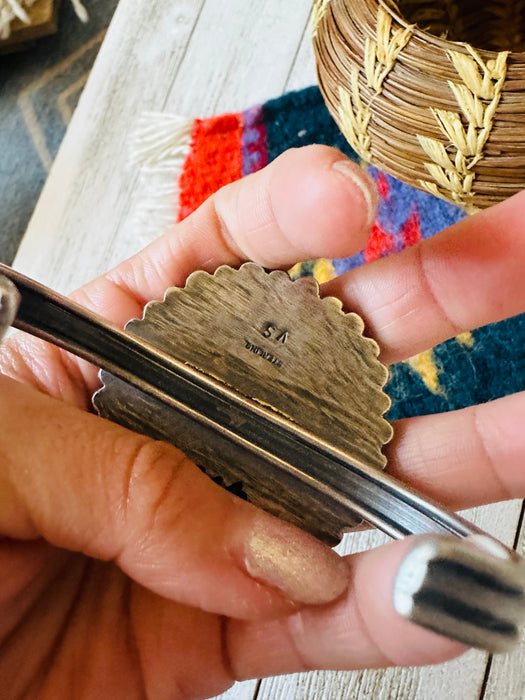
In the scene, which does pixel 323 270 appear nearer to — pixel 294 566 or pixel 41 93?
pixel 294 566

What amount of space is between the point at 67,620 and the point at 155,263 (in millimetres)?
231

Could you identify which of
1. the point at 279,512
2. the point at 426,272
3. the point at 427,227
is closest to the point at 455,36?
the point at 427,227

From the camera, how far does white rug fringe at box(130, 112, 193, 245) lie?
624 mm

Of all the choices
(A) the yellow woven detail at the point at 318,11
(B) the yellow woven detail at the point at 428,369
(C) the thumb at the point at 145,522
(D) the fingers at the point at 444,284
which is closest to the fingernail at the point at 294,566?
(C) the thumb at the point at 145,522

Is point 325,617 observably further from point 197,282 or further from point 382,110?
point 382,110

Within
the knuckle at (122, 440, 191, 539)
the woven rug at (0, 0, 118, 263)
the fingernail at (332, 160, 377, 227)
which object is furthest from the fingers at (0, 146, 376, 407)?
the woven rug at (0, 0, 118, 263)

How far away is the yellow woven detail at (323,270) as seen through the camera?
579 mm

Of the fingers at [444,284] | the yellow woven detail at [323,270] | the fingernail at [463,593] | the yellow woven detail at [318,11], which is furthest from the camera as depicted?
the yellow woven detail at [323,270]

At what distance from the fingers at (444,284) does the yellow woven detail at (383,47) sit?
0.43 feet

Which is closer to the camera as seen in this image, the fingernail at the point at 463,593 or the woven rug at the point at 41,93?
the fingernail at the point at 463,593

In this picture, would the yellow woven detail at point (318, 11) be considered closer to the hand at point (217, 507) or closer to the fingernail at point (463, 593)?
the hand at point (217, 507)

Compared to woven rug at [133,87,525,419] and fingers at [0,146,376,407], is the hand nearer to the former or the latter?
fingers at [0,146,376,407]

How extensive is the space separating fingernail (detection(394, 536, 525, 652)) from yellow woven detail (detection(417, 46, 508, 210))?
10.9 inches

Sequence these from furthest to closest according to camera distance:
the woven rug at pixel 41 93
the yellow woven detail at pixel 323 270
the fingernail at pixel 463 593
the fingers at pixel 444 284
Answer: the woven rug at pixel 41 93 → the yellow woven detail at pixel 323 270 → the fingers at pixel 444 284 → the fingernail at pixel 463 593
